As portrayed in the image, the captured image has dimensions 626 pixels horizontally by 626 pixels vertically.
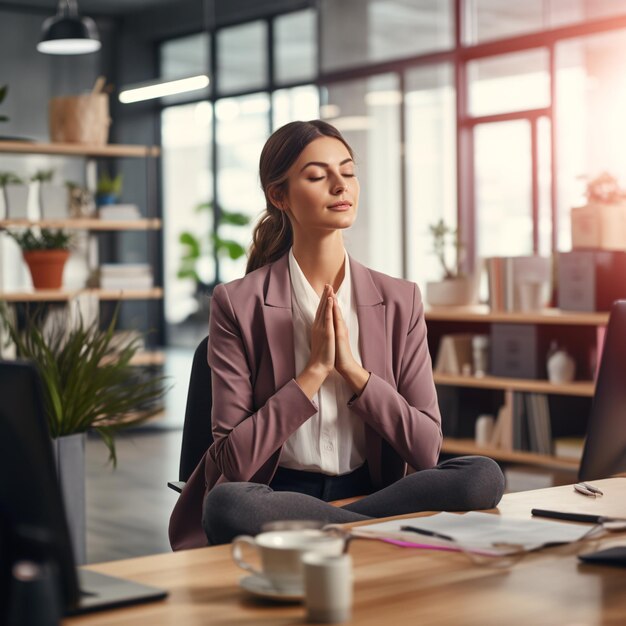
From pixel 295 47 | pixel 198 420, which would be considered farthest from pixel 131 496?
pixel 295 47

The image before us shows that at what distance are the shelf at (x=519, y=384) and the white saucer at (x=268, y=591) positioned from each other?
403 centimetres

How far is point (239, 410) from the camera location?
2115 mm

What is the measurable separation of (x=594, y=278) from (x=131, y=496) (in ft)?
7.78

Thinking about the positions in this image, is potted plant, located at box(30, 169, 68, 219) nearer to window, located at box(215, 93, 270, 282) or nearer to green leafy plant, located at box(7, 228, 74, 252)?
green leafy plant, located at box(7, 228, 74, 252)

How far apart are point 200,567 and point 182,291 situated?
36.4ft

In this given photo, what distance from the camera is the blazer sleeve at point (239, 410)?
2027mm

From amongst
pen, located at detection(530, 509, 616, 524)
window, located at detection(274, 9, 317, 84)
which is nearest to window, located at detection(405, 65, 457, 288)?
window, located at detection(274, 9, 317, 84)

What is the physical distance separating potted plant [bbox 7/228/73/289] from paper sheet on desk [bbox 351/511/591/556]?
543 centimetres

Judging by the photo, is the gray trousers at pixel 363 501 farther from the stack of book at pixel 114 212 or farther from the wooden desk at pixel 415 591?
the stack of book at pixel 114 212

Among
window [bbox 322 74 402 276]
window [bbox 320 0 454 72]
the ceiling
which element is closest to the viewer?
window [bbox 320 0 454 72]

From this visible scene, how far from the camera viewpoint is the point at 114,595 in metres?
1.14

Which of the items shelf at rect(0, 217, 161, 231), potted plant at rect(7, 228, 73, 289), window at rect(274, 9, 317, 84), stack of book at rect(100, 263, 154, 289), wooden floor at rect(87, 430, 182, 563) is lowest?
wooden floor at rect(87, 430, 182, 563)

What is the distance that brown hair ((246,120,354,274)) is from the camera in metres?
2.24

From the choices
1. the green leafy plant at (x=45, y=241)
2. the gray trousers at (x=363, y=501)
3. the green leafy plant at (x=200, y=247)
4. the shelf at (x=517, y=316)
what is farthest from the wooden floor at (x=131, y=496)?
the green leafy plant at (x=200, y=247)
